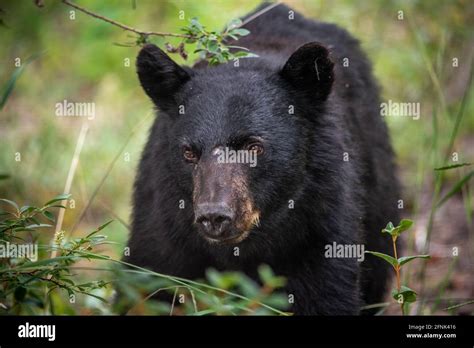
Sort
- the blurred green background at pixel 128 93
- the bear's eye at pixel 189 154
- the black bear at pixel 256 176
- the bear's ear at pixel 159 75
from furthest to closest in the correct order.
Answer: the blurred green background at pixel 128 93 < the bear's ear at pixel 159 75 < the bear's eye at pixel 189 154 < the black bear at pixel 256 176

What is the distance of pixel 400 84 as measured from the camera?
12.4 meters

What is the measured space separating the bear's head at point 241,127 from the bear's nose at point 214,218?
0.01 meters

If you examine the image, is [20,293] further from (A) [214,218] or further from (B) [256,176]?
(B) [256,176]

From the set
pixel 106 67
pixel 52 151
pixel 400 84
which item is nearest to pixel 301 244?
pixel 52 151

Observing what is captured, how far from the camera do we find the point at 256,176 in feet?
18.7

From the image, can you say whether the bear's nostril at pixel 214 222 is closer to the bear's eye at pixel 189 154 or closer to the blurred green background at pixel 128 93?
the bear's eye at pixel 189 154

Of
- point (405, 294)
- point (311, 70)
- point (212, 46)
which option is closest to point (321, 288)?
point (405, 294)

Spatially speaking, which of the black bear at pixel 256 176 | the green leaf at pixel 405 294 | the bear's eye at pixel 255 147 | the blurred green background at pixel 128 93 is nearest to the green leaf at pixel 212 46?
the black bear at pixel 256 176

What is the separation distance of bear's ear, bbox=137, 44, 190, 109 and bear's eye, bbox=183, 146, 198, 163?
56 cm

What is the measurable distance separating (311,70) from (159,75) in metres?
1.18

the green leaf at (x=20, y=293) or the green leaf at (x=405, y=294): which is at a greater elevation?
the green leaf at (x=20, y=293)

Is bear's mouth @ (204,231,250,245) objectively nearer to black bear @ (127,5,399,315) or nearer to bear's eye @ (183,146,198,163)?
black bear @ (127,5,399,315)

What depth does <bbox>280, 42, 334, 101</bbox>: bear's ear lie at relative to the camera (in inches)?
228

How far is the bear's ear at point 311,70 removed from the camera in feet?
19.0
